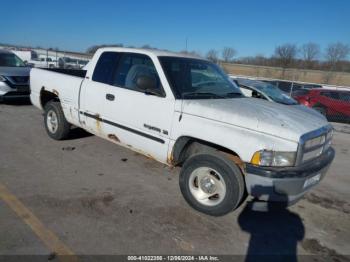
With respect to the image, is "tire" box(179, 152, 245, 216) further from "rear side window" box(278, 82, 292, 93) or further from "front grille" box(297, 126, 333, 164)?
"rear side window" box(278, 82, 292, 93)

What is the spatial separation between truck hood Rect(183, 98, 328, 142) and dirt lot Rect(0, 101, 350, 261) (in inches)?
48.0

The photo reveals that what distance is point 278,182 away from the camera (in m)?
3.38

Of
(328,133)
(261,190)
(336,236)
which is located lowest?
(336,236)

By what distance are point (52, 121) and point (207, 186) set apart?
3.96 meters

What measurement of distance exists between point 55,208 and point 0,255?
94cm

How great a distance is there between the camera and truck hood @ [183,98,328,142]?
11.3ft

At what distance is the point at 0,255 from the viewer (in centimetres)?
288

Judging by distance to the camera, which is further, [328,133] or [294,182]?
[328,133]

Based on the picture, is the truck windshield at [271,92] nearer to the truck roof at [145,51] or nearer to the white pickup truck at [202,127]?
the white pickup truck at [202,127]

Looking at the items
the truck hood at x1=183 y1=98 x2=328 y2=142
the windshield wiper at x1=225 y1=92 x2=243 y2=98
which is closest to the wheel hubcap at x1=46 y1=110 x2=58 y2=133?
the truck hood at x1=183 y1=98 x2=328 y2=142

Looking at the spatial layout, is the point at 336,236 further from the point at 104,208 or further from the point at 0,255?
the point at 0,255

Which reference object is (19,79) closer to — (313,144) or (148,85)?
(148,85)

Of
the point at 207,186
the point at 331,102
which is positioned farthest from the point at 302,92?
the point at 207,186

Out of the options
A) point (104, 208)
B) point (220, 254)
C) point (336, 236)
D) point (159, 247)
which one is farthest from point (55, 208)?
point (336, 236)
